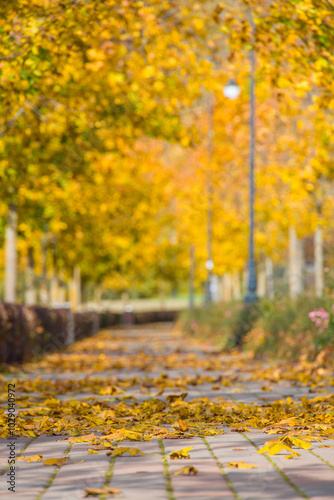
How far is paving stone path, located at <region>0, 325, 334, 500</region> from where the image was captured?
4.38 m

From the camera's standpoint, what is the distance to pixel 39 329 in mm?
18484

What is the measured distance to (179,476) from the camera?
4.80m

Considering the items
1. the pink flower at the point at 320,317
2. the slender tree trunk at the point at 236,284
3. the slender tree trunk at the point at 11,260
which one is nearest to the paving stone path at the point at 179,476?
the pink flower at the point at 320,317

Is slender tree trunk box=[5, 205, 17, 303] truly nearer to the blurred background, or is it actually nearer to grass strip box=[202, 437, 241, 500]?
the blurred background

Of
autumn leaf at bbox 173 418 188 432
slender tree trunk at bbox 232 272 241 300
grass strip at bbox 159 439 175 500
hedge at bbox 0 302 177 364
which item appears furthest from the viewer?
slender tree trunk at bbox 232 272 241 300

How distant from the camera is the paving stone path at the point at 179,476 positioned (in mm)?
4383

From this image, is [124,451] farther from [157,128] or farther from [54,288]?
[54,288]

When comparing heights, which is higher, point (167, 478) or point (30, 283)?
point (30, 283)

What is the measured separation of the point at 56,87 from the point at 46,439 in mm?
10384

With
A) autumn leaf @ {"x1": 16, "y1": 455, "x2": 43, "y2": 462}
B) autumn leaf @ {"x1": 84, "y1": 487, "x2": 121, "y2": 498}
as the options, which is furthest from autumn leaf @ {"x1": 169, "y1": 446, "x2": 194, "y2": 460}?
autumn leaf @ {"x1": 84, "y1": 487, "x2": 121, "y2": 498}

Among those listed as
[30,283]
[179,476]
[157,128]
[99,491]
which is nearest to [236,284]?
[30,283]

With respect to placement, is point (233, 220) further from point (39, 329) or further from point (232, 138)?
point (39, 329)

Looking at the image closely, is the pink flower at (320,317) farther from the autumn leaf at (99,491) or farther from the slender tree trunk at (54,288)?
the slender tree trunk at (54,288)

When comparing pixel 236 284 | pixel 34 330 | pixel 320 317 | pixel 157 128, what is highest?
pixel 157 128
